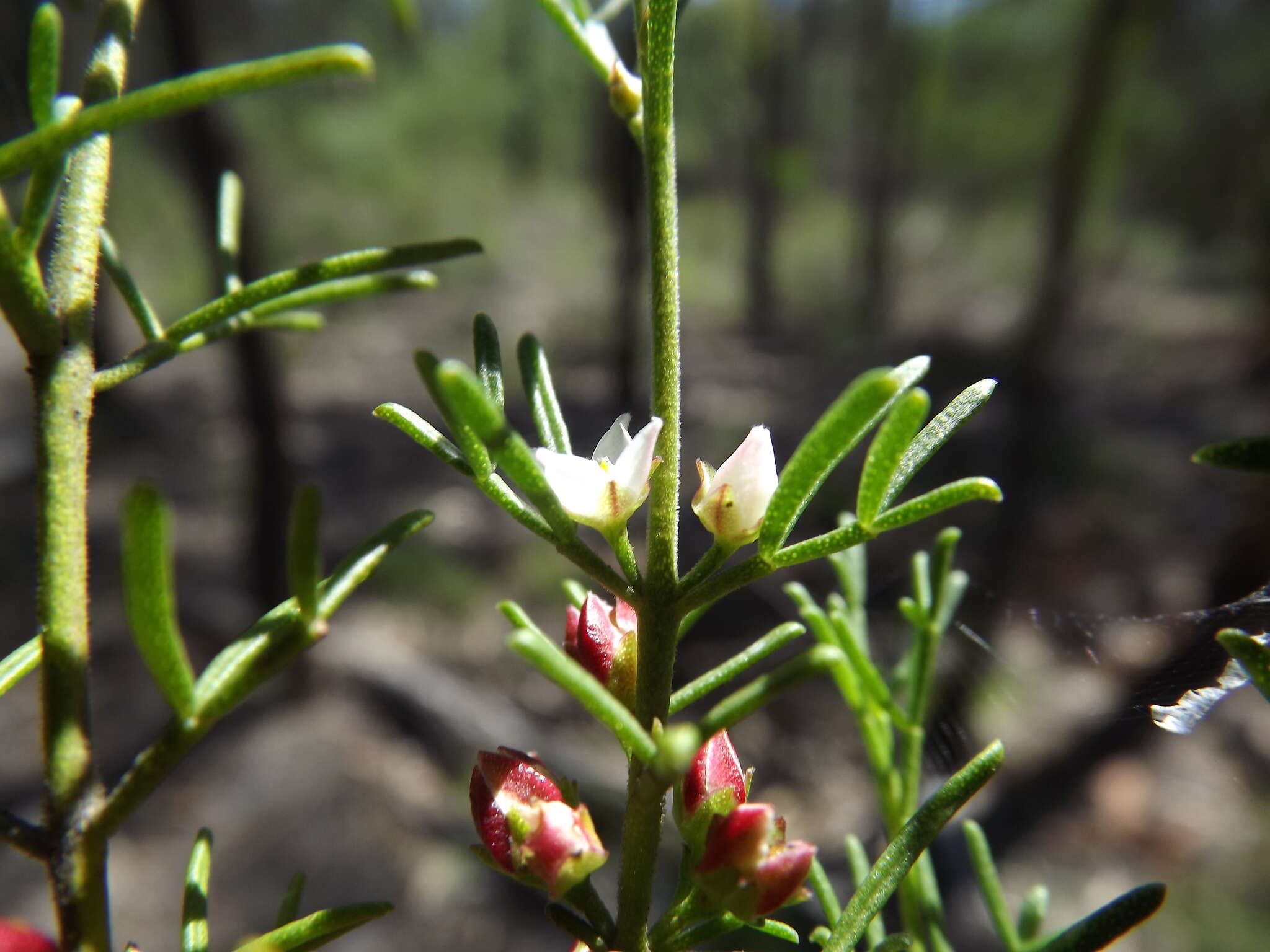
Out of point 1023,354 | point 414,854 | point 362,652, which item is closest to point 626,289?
point 1023,354

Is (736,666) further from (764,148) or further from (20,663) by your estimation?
(764,148)

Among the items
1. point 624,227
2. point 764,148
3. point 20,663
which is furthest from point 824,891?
point 764,148

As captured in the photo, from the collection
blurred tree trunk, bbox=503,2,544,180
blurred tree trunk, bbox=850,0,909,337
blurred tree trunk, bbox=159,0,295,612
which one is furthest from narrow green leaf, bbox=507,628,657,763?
blurred tree trunk, bbox=503,2,544,180

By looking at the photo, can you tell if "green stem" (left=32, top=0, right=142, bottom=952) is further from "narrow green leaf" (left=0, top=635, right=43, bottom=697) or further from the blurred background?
the blurred background

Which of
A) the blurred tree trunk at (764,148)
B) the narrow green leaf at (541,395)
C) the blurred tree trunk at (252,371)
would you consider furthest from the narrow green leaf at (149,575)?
the blurred tree trunk at (764,148)

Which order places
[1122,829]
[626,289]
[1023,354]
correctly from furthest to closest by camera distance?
[626,289] → [1023,354] → [1122,829]

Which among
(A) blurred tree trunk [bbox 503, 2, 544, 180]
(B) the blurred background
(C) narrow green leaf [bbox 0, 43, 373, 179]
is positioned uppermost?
(A) blurred tree trunk [bbox 503, 2, 544, 180]

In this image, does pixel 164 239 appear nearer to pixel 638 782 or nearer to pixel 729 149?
pixel 729 149
